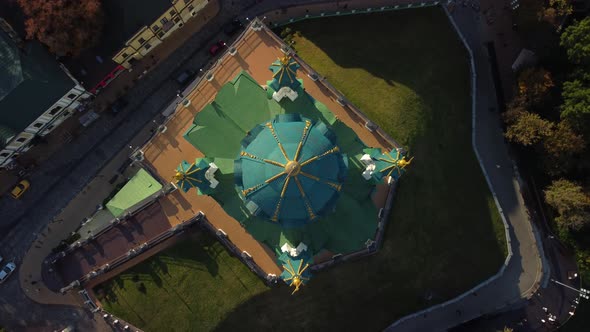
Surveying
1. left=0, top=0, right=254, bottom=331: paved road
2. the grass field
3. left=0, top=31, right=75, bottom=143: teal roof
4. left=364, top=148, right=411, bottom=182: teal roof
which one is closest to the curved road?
left=0, top=0, right=254, bottom=331: paved road

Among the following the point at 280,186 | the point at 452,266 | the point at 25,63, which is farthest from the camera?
the point at 452,266

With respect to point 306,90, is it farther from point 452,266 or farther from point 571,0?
point 571,0

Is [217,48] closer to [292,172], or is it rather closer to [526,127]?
[292,172]

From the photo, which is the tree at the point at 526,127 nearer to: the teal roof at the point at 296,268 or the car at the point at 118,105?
the teal roof at the point at 296,268

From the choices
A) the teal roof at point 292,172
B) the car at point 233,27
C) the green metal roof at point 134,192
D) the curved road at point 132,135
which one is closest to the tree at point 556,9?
the curved road at point 132,135

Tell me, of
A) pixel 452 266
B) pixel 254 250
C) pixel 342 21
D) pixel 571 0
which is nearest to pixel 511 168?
pixel 452 266

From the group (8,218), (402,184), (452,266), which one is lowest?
(452,266)

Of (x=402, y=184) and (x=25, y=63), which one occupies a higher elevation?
(x=25, y=63)
